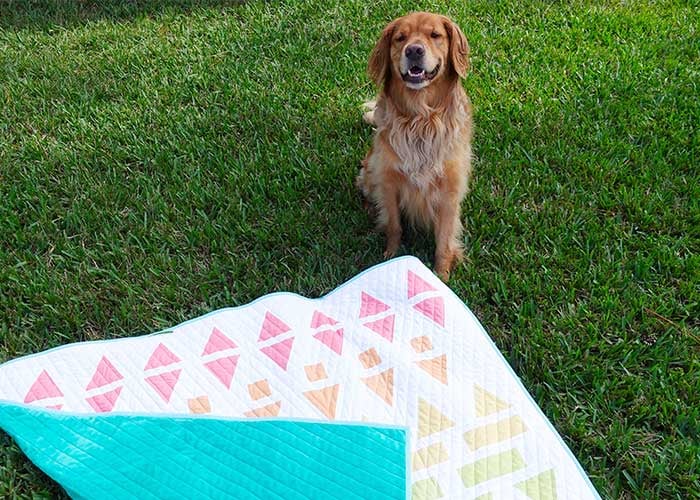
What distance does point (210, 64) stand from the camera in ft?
14.6

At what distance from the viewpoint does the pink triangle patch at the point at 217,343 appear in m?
2.33

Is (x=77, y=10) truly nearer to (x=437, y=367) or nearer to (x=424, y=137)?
(x=424, y=137)

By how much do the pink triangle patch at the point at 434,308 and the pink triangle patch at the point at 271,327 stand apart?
531 mm

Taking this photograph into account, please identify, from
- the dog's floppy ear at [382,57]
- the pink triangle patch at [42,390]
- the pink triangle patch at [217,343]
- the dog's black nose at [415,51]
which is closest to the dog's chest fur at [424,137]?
the dog's floppy ear at [382,57]

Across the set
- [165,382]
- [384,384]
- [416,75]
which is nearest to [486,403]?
[384,384]

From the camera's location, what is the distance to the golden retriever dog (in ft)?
8.77

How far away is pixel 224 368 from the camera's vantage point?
225 centimetres

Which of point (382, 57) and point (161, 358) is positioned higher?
point (382, 57)

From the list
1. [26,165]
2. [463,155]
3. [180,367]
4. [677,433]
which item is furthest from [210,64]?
[677,433]

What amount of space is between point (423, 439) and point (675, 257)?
1.56m

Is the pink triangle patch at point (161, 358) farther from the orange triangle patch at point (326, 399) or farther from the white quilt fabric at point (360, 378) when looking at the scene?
the orange triangle patch at point (326, 399)

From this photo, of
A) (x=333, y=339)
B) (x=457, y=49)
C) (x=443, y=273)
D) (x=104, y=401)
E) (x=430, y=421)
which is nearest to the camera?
(x=430, y=421)

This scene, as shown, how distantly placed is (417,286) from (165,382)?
3.42 feet

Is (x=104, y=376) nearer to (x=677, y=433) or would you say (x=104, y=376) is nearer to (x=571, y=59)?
(x=677, y=433)
